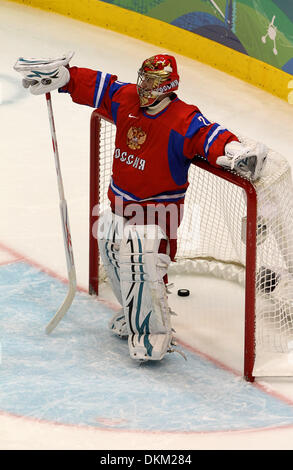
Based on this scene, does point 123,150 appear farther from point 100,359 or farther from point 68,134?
point 68,134

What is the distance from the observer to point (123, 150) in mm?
3793

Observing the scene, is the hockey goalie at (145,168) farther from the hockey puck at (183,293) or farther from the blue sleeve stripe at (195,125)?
the hockey puck at (183,293)

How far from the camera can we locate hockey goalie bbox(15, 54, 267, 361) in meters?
3.66

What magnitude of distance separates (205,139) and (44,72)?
697mm

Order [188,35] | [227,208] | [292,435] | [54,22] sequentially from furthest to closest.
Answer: [54,22]
[188,35]
[227,208]
[292,435]

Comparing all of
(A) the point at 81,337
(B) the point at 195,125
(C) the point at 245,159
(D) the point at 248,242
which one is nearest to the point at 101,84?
(B) the point at 195,125

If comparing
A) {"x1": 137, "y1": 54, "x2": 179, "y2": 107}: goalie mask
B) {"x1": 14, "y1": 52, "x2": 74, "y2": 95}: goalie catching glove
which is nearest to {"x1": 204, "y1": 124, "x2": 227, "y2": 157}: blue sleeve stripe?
{"x1": 137, "y1": 54, "x2": 179, "y2": 107}: goalie mask

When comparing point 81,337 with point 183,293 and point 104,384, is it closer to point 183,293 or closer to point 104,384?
point 104,384

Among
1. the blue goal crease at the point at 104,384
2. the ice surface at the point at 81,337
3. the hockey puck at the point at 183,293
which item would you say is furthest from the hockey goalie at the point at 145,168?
the hockey puck at the point at 183,293

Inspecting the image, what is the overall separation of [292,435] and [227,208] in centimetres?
123

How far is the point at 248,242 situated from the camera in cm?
359

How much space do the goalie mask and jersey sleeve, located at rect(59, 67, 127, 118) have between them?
214mm

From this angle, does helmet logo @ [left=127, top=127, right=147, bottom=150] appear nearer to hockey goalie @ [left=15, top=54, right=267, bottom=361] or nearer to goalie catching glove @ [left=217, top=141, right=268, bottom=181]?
hockey goalie @ [left=15, top=54, right=267, bottom=361]

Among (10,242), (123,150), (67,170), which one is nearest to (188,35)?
(67,170)
